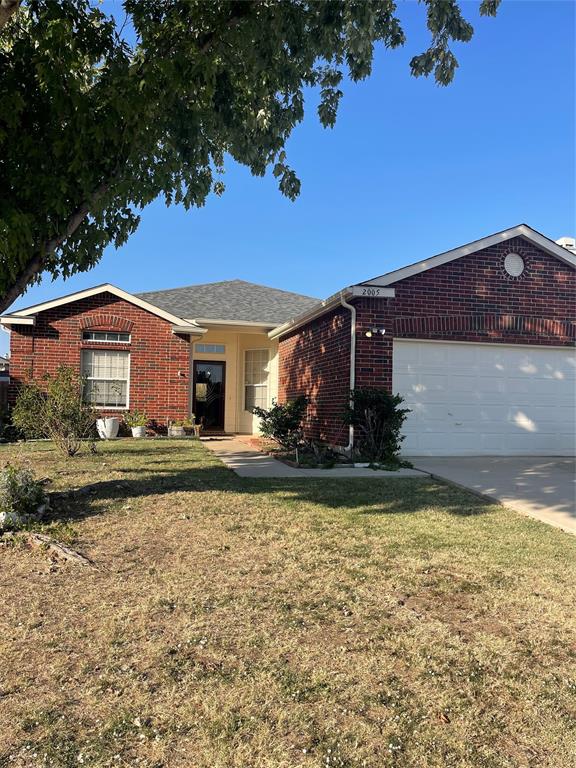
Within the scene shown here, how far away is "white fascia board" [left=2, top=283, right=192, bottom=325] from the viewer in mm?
14555

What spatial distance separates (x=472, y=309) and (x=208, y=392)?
9240 mm

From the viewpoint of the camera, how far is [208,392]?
58.4 feet

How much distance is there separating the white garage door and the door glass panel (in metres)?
8.17

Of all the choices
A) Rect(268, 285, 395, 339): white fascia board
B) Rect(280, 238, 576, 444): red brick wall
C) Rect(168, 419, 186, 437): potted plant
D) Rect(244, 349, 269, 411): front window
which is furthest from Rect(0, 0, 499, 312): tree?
Rect(244, 349, 269, 411): front window

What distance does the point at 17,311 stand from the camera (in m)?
14.6

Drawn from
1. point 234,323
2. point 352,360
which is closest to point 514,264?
point 352,360

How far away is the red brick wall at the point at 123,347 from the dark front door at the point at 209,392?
176cm

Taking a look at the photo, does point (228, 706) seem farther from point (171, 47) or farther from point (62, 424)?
point (62, 424)

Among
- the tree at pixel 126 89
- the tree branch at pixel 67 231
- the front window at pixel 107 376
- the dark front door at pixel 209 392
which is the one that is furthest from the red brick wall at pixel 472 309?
the dark front door at pixel 209 392

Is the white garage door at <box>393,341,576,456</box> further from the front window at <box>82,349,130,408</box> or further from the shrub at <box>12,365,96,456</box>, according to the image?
the front window at <box>82,349,130,408</box>

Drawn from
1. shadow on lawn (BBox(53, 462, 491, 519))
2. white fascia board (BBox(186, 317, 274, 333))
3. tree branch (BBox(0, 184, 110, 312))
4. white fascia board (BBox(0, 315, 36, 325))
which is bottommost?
shadow on lawn (BBox(53, 462, 491, 519))

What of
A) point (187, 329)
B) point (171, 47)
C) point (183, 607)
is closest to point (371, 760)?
point (183, 607)

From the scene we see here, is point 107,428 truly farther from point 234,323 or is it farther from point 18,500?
point 18,500

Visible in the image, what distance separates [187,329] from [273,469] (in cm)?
722
